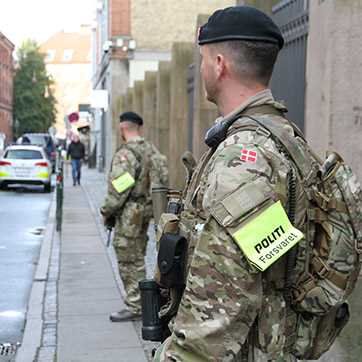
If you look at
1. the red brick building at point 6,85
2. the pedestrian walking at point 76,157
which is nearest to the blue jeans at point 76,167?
the pedestrian walking at point 76,157

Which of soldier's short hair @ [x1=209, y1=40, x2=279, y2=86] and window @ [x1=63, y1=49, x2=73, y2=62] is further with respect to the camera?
window @ [x1=63, y1=49, x2=73, y2=62]

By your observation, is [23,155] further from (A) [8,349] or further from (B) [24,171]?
(A) [8,349]

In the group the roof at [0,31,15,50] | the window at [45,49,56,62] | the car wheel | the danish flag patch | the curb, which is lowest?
the car wheel

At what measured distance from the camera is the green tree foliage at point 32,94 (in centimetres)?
9475

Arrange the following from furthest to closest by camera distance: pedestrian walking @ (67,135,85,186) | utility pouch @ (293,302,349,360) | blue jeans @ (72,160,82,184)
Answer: blue jeans @ (72,160,82,184)
pedestrian walking @ (67,135,85,186)
utility pouch @ (293,302,349,360)

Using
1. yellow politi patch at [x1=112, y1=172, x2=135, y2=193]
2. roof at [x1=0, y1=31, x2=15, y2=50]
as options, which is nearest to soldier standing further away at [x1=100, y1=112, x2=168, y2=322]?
yellow politi patch at [x1=112, y1=172, x2=135, y2=193]

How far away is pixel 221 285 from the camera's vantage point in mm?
2188

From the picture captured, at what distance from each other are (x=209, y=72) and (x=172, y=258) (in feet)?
1.98

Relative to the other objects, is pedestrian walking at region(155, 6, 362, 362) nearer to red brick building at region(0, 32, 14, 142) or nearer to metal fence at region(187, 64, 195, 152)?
metal fence at region(187, 64, 195, 152)

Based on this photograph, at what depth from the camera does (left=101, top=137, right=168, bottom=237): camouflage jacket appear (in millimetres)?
6738

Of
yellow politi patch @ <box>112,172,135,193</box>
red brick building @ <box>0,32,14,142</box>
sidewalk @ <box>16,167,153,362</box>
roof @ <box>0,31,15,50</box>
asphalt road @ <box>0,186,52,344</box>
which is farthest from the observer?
red brick building @ <box>0,32,14,142</box>

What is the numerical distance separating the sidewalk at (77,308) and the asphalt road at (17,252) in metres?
0.14

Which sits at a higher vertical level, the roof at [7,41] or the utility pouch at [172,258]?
the roof at [7,41]

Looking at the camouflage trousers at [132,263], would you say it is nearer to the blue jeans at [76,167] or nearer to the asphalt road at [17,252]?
the asphalt road at [17,252]
